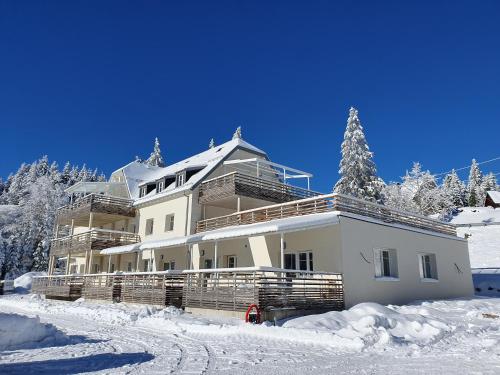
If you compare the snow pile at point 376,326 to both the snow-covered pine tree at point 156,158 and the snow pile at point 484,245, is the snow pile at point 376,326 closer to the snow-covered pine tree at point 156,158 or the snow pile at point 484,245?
the snow pile at point 484,245

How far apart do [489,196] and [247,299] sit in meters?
67.4

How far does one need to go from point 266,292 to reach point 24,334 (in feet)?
24.1

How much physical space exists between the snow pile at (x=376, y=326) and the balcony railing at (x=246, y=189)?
1138 cm

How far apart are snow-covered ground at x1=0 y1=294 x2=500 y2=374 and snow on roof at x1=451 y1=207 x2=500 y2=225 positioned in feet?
154

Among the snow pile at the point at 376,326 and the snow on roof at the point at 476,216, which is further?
the snow on roof at the point at 476,216

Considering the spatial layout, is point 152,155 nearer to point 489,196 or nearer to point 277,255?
point 277,255

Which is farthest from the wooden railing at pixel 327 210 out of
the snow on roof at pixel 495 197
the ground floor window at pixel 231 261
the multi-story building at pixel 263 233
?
the snow on roof at pixel 495 197

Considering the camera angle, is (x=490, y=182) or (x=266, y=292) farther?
(x=490, y=182)

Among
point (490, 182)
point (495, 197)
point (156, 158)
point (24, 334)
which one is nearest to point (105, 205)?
point (24, 334)

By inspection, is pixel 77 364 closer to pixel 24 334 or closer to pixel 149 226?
pixel 24 334

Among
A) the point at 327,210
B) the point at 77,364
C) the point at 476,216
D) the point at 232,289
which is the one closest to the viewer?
the point at 77,364

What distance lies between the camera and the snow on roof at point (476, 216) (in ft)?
184

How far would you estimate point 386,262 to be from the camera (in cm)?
1956

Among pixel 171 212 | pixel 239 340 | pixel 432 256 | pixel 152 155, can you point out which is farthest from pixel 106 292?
pixel 152 155
